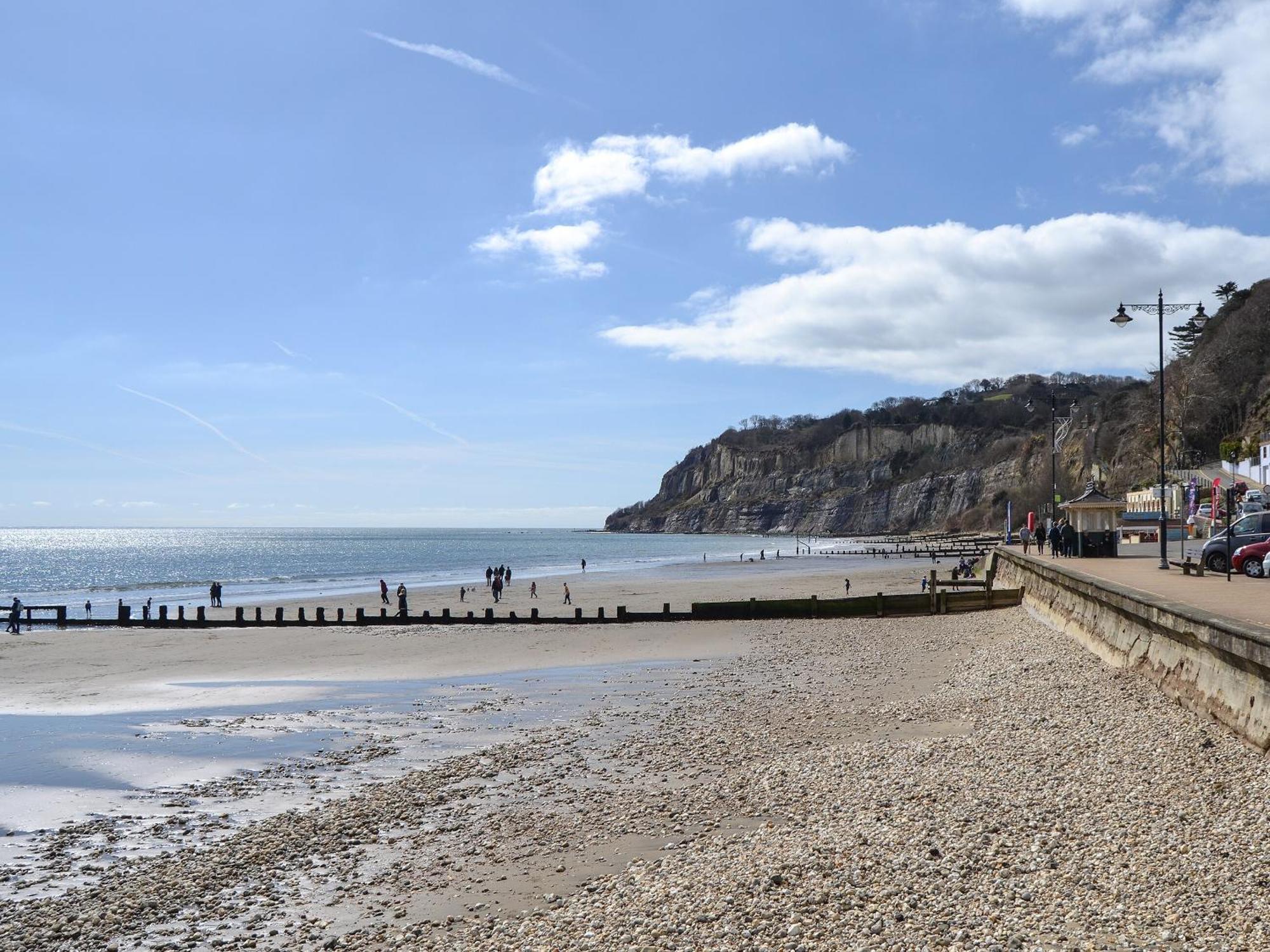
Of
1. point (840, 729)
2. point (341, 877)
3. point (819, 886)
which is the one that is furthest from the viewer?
point (840, 729)

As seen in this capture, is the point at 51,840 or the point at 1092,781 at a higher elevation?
the point at 1092,781

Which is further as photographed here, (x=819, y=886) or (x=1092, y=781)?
(x=1092, y=781)

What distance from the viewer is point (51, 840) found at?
978cm

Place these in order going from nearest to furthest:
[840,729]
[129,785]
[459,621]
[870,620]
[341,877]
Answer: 1. [341,877]
2. [129,785]
3. [840,729]
4. [870,620]
5. [459,621]

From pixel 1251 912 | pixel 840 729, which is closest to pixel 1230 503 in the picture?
pixel 840 729

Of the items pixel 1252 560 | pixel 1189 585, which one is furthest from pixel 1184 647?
pixel 1252 560

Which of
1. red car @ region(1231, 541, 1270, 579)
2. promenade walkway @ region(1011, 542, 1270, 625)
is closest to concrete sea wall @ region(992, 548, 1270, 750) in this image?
promenade walkway @ region(1011, 542, 1270, 625)

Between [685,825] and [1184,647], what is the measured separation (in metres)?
7.49

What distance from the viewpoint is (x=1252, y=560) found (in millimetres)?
22500

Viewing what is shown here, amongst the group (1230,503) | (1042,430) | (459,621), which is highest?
(1042,430)

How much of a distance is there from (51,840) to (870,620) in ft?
77.6

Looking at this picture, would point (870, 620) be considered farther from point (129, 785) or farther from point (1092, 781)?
point (129, 785)

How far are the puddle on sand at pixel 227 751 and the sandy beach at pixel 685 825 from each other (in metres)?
0.07

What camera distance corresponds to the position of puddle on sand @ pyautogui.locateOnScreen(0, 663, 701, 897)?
992cm
